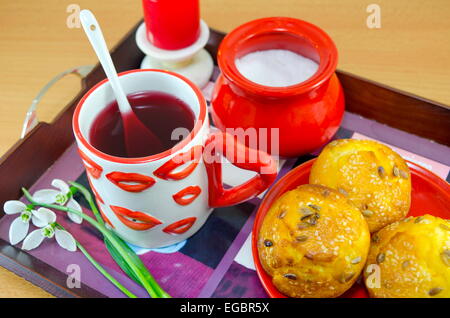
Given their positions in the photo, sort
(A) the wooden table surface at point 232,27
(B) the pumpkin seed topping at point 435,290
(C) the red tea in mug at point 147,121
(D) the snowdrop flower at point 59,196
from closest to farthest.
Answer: (B) the pumpkin seed topping at point 435,290 < (C) the red tea in mug at point 147,121 < (D) the snowdrop flower at point 59,196 < (A) the wooden table surface at point 232,27

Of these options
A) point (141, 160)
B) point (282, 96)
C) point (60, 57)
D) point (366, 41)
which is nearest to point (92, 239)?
point (141, 160)

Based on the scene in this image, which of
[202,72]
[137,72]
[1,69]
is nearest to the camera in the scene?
[137,72]

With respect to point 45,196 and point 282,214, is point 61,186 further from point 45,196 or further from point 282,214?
point 282,214

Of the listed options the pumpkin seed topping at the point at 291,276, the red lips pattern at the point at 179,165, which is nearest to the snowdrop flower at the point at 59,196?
the red lips pattern at the point at 179,165

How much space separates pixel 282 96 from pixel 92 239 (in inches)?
14.1

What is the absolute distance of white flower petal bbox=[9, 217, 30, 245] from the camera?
2.42 feet

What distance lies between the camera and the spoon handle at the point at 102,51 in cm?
61

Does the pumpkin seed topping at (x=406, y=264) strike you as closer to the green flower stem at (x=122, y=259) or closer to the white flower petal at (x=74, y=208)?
the green flower stem at (x=122, y=259)

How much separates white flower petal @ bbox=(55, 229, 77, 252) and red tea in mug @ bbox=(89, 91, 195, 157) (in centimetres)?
17

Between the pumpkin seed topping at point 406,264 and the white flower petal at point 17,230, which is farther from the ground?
the pumpkin seed topping at point 406,264

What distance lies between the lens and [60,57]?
110 centimetres

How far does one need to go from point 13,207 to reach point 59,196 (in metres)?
0.07

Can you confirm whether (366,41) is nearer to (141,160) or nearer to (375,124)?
(375,124)

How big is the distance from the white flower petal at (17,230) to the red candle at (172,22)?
0.40 meters
